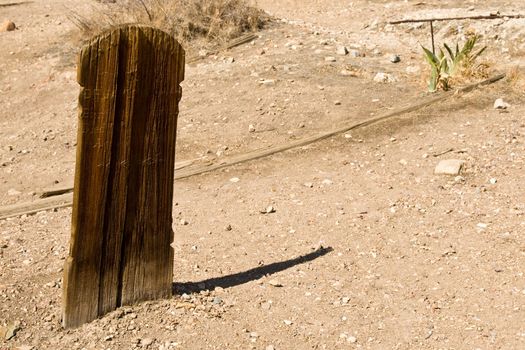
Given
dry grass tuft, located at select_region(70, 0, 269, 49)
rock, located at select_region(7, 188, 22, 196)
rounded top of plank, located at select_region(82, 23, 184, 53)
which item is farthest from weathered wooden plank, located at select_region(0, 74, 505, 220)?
dry grass tuft, located at select_region(70, 0, 269, 49)

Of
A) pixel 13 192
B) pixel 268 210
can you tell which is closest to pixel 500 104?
pixel 268 210

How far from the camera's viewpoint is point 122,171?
3.46 metres

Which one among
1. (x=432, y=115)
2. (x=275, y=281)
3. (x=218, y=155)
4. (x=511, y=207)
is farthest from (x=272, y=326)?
(x=432, y=115)

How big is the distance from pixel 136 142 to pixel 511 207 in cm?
274

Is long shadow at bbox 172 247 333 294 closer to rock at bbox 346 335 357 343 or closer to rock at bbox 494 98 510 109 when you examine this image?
rock at bbox 346 335 357 343

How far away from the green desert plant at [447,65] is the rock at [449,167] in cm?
180

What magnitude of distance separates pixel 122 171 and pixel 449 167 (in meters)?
2.94

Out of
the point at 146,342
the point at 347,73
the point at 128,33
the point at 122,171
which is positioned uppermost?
the point at 128,33

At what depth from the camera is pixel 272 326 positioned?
3.74 m

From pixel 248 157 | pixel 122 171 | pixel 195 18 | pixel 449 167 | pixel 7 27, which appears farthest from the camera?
pixel 7 27

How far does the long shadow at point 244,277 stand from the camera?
13.3 feet

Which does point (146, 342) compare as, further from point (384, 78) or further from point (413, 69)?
point (413, 69)

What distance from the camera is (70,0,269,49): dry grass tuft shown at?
30.0 feet

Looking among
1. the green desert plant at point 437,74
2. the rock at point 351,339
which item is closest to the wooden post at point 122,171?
the rock at point 351,339
